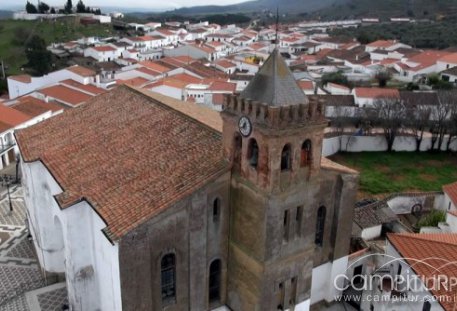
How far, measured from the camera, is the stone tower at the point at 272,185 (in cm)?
1806

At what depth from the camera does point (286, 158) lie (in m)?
18.8

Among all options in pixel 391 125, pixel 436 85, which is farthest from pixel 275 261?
pixel 436 85

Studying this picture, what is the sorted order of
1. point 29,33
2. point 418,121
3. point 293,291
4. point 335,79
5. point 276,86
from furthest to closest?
1. point 29,33
2. point 335,79
3. point 418,121
4. point 293,291
5. point 276,86

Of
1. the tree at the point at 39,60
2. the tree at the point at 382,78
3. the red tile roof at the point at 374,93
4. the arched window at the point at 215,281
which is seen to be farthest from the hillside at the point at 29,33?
the arched window at the point at 215,281

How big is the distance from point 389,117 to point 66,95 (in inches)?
1640

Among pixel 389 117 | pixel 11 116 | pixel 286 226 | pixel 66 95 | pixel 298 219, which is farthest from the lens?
pixel 66 95

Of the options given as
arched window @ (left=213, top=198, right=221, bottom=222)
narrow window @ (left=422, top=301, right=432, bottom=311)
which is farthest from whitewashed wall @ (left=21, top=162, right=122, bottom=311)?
narrow window @ (left=422, top=301, right=432, bottom=311)

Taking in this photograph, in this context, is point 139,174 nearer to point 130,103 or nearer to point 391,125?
point 130,103

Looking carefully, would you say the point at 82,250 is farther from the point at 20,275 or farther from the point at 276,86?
the point at 276,86

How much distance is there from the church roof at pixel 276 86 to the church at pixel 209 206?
0.05 metres

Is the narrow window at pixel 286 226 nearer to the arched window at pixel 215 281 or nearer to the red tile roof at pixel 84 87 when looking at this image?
the arched window at pixel 215 281

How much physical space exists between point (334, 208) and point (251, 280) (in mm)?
7014

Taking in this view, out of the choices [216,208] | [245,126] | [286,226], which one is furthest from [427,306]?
[245,126]

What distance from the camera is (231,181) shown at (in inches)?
799
